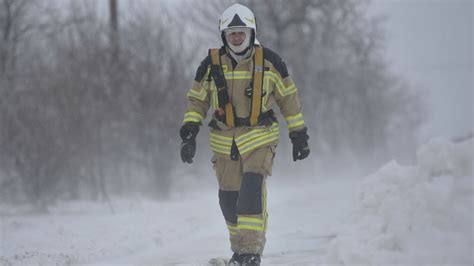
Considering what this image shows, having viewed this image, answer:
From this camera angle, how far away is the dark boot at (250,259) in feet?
19.0

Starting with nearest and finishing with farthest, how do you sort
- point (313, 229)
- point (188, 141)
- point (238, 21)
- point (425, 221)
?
point (425, 221), point (238, 21), point (188, 141), point (313, 229)

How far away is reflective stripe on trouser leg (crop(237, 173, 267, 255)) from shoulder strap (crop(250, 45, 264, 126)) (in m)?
0.44

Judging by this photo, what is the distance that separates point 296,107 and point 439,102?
128 m

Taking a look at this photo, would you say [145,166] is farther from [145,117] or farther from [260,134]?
[260,134]

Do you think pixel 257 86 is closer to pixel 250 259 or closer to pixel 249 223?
pixel 249 223

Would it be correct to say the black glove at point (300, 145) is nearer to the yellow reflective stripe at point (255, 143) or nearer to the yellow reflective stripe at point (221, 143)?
the yellow reflective stripe at point (255, 143)

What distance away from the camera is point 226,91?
19.8 feet

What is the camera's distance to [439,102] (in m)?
130

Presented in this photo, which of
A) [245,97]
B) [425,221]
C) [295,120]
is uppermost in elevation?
[245,97]

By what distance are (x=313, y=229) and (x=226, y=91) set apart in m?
3.58

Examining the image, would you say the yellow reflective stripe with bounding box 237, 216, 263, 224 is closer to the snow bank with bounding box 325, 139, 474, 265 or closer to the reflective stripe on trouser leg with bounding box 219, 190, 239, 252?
the reflective stripe on trouser leg with bounding box 219, 190, 239, 252

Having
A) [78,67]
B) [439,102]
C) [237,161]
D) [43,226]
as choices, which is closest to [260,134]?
[237,161]

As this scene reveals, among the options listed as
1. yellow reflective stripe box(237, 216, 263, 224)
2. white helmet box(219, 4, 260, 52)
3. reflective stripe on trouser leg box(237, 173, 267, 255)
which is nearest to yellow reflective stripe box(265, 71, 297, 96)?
Answer: white helmet box(219, 4, 260, 52)

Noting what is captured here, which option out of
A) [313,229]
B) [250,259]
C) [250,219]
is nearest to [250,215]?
[250,219]
